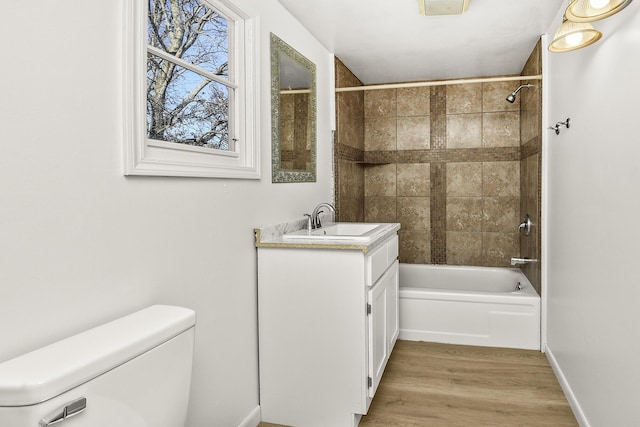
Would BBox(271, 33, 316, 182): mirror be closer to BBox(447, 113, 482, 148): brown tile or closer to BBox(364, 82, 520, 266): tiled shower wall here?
BBox(364, 82, 520, 266): tiled shower wall

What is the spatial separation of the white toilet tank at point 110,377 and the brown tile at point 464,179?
3.51 m

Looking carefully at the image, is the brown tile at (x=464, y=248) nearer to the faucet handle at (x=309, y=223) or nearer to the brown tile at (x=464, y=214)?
the brown tile at (x=464, y=214)

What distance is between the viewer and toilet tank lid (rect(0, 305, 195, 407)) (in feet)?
3.10

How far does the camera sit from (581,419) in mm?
2242

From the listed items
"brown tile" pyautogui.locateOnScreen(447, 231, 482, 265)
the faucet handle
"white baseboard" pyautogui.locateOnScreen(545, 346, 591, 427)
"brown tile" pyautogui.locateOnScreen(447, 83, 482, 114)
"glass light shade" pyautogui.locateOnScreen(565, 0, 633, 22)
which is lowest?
"white baseboard" pyautogui.locateOnScreen(545, 346, 591, 427)

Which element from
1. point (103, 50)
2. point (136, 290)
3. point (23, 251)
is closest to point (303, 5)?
point (103, 50)

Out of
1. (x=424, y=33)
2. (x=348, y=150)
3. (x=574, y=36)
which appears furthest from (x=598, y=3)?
(x=348, y=150)

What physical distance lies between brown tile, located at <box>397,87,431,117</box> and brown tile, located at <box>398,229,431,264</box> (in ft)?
3.76

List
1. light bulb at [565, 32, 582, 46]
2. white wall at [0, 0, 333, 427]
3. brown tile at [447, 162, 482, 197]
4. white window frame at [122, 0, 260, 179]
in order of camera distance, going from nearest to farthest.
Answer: white wall at [0, 0, 333, 427] → white window frame at [122, 0, 260, 179] → light bulb at [565, 32, 582, 46] → brown tile at [447, 162, 482, 197]

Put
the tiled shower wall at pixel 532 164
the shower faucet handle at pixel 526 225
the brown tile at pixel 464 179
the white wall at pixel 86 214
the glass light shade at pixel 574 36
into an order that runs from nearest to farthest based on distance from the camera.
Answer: the white wall at pixel 86 214 < the glass light shade at pixel 574 36 < the tiled shower wall at pixel 532 164 < the shower faucet handle at pixel 526 225 < the brown tile at pixel 464 179

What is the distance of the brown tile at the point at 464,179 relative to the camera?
442 cm

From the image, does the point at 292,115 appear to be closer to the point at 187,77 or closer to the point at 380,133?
the point at 187,77

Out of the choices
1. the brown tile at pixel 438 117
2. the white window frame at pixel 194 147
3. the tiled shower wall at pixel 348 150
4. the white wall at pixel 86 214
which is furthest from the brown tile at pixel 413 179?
the white wall at pixel 86 214

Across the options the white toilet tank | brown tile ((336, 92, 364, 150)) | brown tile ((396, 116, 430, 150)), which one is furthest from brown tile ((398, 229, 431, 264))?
the white toilet tank
